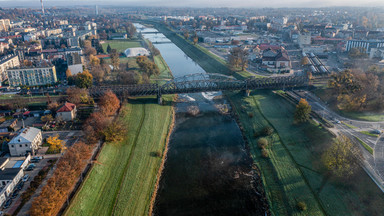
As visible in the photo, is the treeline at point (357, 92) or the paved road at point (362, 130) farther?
the treeline at point (357, 92)


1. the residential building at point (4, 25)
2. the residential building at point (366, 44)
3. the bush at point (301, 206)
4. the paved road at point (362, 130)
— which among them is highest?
the residential building at point (4, 25)

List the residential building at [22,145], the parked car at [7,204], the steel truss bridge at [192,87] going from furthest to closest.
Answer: the steel truss bridge at [192,87]
the residential building at [22,145]
the parked car at [7,204]

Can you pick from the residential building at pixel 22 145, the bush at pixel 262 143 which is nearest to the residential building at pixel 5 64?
the residential building at pixel 22 145

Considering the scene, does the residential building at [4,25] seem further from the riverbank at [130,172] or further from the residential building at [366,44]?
the residential building at [366,44]

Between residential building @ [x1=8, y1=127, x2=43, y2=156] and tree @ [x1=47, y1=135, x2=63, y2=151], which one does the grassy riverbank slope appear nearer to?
tree @ [x1=47, y1=135, x2=63, y2=151]

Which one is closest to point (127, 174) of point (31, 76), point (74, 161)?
point (74, 161)

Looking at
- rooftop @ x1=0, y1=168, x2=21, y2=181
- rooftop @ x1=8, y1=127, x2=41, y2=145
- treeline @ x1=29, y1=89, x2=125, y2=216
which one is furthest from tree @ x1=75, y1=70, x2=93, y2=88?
→ rooftop @ x1=0, y1=168, x2=21, y2=181

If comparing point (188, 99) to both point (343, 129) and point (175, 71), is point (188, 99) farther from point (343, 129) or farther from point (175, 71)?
point (343, 129)
